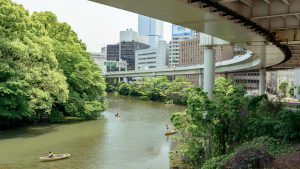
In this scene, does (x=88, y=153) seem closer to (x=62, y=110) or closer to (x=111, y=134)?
(x=111, y=134)

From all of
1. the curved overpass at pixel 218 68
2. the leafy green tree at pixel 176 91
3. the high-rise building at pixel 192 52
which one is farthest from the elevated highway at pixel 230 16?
the high-rise building at pixel 192 52

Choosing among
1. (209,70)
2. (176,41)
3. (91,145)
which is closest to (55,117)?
(91,145)

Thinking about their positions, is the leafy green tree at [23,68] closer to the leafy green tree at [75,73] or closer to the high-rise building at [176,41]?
the leafy green tree at [75,73]

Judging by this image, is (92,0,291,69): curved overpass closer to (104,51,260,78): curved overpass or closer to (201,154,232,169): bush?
(201,154,232,169): bush

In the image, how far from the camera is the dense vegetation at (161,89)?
64188 mm

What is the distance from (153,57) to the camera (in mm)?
156000

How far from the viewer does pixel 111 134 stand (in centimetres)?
2991

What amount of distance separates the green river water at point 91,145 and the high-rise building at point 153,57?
116842 mm

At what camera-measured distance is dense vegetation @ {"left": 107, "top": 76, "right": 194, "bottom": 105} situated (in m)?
64.2

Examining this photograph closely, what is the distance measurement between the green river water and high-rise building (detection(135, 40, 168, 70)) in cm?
11684

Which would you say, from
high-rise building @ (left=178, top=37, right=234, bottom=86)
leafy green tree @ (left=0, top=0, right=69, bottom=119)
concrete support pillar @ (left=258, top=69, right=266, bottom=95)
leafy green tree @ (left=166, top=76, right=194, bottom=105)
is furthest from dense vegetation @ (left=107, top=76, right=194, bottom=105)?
leafy green tree @ (left=0, top=0, right=69, bottom=119)

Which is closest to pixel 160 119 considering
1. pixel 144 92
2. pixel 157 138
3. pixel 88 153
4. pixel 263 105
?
pixel 157 138

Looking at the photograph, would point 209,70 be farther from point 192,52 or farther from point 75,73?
point 192,52

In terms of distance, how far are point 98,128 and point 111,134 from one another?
3.17 meters
